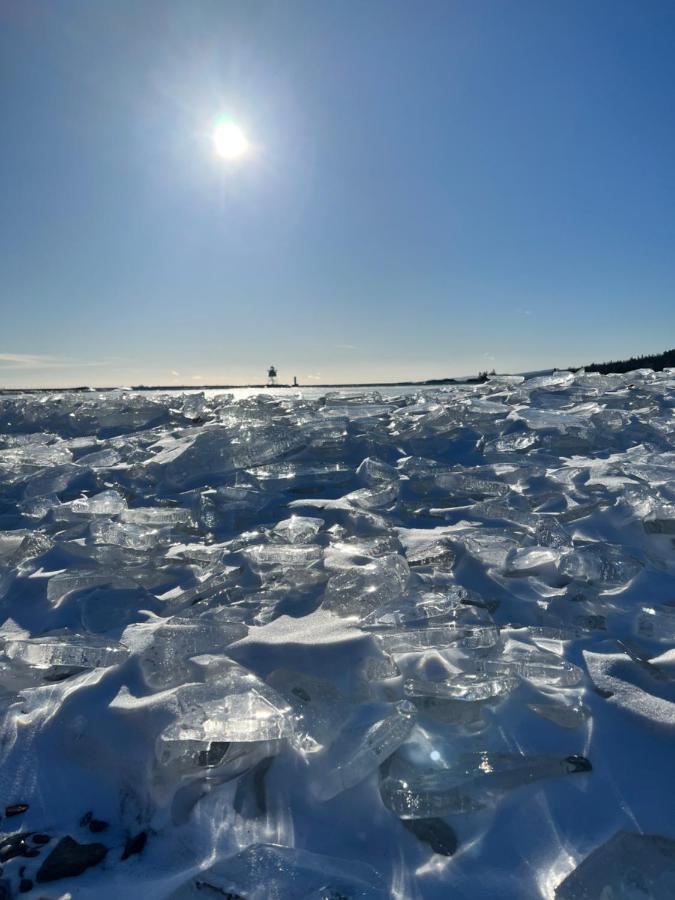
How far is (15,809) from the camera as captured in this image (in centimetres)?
135

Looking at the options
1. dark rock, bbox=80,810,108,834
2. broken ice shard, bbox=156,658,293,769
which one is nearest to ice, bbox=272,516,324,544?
broken ice shard, bbox=156,658,293,769

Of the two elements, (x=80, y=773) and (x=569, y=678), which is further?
(x=569, y=678)

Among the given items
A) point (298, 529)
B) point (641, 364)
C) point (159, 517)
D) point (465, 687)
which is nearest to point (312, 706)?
point (465, 687)

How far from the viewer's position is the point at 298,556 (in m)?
2.53

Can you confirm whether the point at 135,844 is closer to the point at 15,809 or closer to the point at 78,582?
the point at 15,809

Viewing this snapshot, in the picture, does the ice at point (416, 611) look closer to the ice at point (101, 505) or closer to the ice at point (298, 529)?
the ice at point (298, 529)

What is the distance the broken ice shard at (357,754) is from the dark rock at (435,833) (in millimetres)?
149

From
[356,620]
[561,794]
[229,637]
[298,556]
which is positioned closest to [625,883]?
[561,794]

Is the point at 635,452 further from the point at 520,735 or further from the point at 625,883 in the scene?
the point at 625,883

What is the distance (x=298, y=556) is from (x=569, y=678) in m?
1.26

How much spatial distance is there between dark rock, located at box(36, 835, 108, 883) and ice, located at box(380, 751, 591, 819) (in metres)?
0.67

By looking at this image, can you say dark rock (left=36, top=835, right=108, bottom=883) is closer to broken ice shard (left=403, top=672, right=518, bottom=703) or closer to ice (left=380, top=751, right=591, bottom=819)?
ice (left=380, top=751, right=591, bottom=819)

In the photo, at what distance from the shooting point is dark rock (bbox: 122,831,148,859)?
4.10ft

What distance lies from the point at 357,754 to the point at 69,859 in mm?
688
